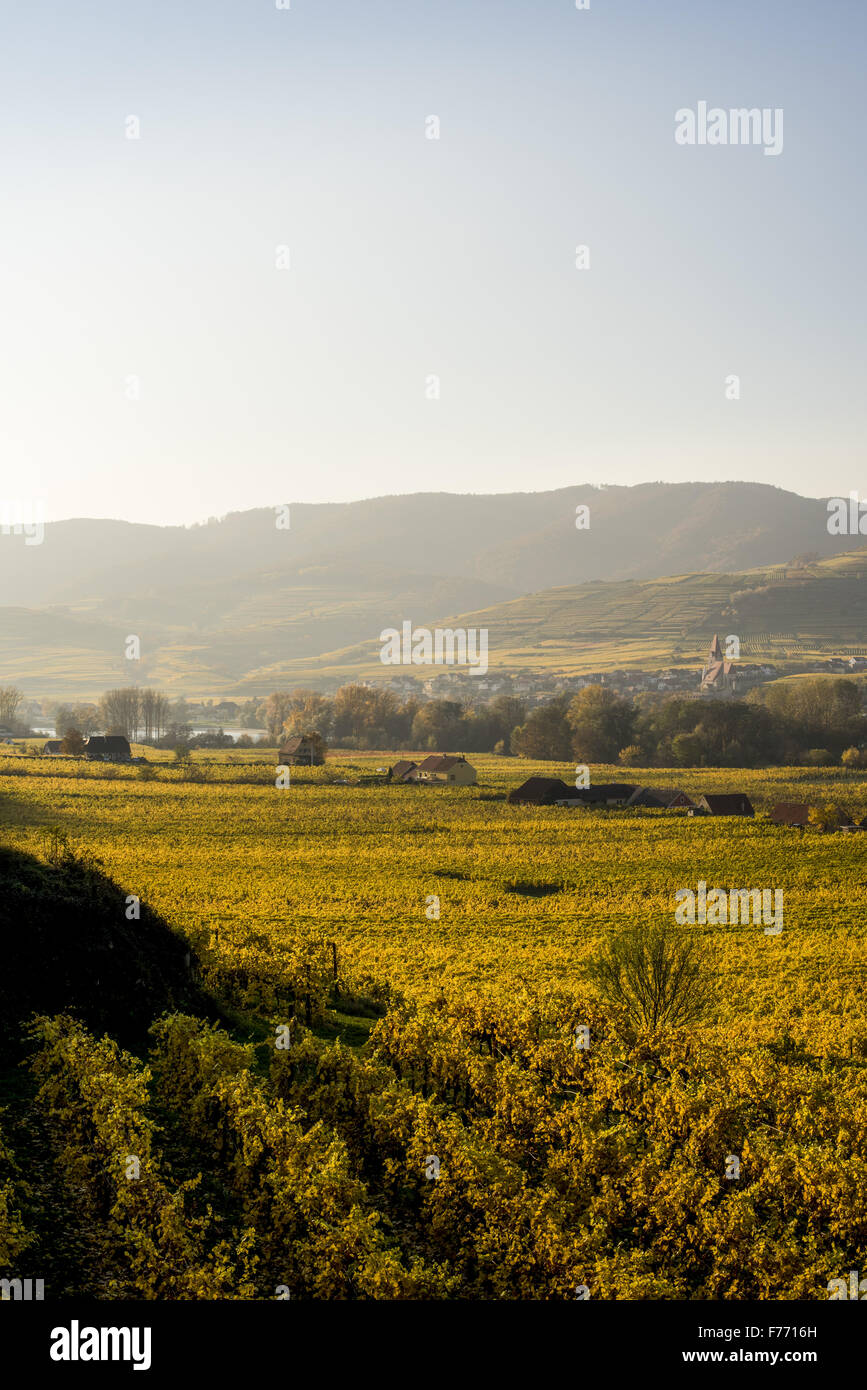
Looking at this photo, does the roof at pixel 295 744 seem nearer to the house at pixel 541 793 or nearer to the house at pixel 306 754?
the house at pixel 306 754

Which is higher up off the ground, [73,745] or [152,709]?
[152,709]

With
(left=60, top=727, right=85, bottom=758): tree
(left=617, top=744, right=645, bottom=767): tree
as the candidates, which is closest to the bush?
(left=617, top=744, right=645, bottom=767): tree

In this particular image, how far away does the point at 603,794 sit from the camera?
82688mm

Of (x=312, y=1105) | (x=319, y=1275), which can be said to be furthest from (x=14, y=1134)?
(x=319, y=1275)

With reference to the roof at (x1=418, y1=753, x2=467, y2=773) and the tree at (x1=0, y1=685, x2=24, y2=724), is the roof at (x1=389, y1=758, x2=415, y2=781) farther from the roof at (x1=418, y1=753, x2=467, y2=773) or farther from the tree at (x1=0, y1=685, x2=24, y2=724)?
the tree at (x1=0, y1=685, x2=24, y2=724)

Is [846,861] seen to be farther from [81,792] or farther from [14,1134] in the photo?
[81,792]

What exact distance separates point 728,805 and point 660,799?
7.19 m

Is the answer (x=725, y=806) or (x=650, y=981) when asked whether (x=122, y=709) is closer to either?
(x=725, y=806)

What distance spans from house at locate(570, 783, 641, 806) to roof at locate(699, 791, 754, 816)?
26.0ft

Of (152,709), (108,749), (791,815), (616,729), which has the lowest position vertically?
(791,815)

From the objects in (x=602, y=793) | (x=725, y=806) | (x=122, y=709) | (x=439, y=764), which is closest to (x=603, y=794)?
(x=602, y=793)

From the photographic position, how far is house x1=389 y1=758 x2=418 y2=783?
95.0 meters

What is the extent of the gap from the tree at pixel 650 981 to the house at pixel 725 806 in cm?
4807
